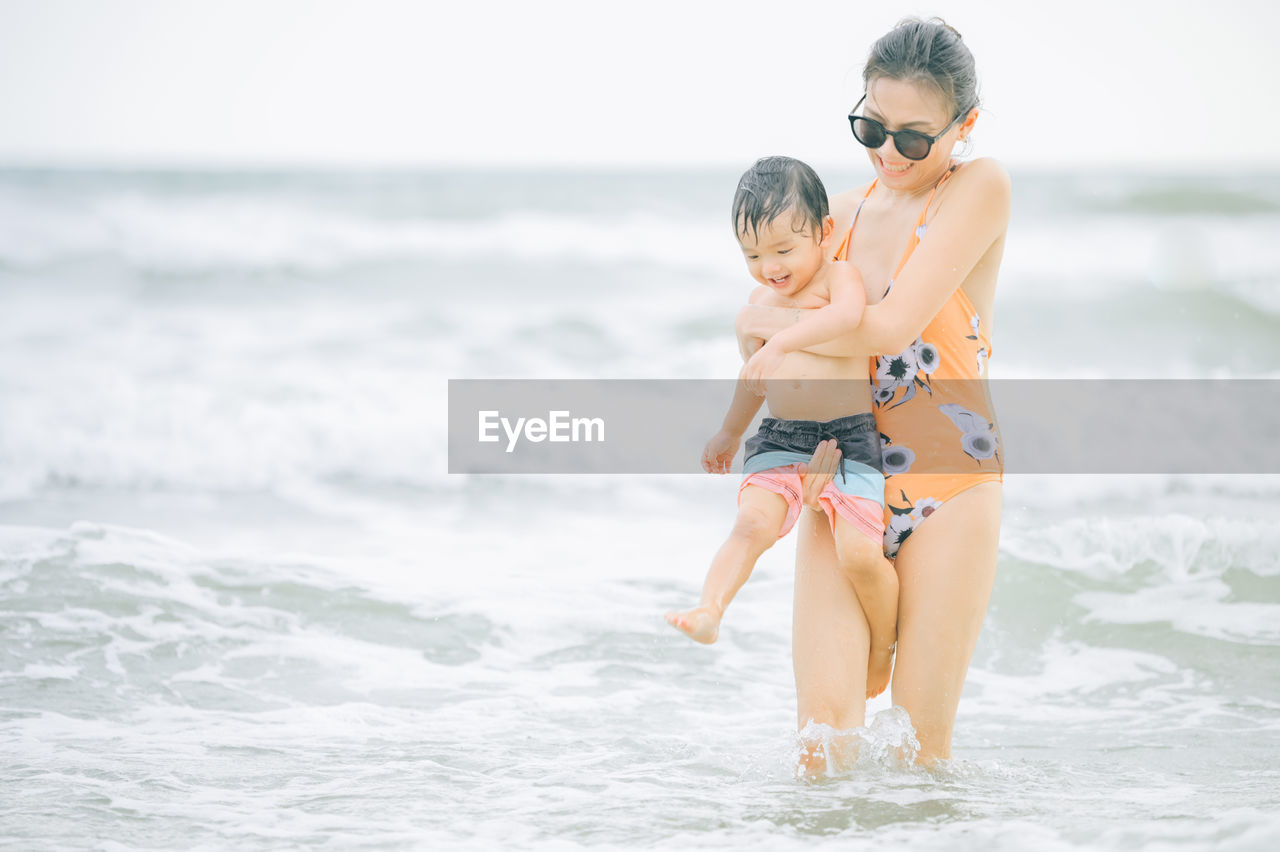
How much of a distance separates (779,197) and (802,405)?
0.55 meters

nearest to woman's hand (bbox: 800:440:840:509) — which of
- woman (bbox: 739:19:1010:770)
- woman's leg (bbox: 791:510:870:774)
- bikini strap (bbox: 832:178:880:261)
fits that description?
woman (bbox: 739:19:1010:770)

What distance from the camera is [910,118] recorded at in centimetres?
326

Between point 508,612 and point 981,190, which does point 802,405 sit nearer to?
point 981,190

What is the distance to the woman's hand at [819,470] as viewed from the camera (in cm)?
335

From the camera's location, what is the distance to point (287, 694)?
5238 millimetres

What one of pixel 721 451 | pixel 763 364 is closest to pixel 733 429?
pixel 721 451

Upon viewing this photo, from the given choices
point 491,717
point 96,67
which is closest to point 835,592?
point 491,717

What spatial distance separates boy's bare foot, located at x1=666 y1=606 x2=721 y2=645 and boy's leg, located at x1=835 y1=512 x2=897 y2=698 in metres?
0.40

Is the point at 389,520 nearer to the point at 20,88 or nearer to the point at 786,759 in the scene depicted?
the point at 786,759

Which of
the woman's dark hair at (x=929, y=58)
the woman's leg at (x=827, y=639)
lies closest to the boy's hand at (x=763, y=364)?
the woman's leg at (x=827, y=639)

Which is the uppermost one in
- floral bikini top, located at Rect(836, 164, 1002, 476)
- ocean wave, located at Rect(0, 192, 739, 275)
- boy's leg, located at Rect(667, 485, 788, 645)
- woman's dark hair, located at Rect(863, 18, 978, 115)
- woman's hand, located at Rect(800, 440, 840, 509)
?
ocean wave, located at Rect(0, 192, 739, 275)

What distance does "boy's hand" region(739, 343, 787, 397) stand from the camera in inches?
130

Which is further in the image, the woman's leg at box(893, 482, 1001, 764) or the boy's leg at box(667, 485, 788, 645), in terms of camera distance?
the woman's leg at box(893, 482, 1001, 764)

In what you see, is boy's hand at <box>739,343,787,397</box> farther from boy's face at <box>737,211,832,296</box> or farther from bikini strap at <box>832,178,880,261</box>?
bikini strap at <box>832,178,880,261</box>
